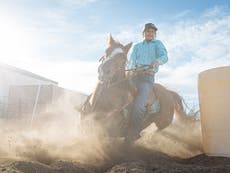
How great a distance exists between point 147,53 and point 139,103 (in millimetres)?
1039

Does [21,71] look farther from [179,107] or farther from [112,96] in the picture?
[112,96]

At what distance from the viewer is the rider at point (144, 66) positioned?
5961 mm

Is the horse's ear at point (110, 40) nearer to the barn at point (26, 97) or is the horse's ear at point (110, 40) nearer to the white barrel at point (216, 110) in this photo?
the white barrel at point (216, 110)

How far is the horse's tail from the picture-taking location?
315 inches

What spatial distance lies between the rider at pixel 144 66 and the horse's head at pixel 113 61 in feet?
0.88

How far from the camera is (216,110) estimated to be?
520 centimetres

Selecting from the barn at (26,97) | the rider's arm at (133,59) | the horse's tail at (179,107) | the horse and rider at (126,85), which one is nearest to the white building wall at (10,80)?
the barn at (26,97)

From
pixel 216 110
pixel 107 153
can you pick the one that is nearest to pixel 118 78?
pixel 107 153

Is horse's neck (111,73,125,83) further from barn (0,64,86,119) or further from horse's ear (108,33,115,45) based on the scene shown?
barn (0,64,86,119)

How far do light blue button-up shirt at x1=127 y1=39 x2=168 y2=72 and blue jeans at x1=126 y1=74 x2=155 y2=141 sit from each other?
0.31 m

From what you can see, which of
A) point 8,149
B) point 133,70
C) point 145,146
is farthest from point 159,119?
point 8,149

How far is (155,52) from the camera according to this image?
6.39m

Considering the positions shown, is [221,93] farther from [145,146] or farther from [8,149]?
[8,149]

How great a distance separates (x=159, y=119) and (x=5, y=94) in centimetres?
2354
